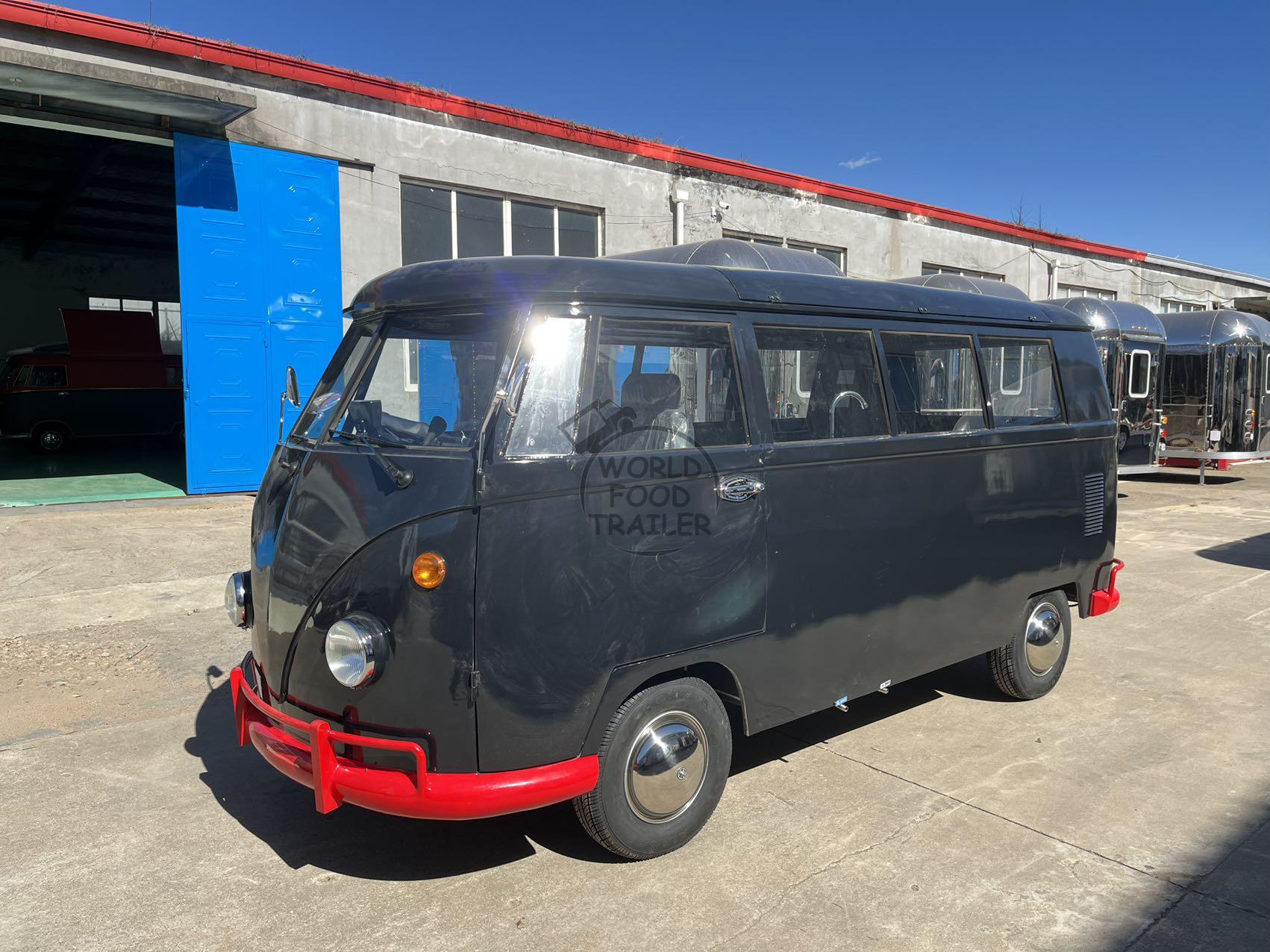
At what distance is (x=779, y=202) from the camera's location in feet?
54.7

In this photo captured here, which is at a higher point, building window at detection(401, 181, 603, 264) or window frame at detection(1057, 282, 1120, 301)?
window frame at detection(1057, 282, 1120, 301)

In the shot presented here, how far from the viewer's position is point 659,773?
3.36 metres

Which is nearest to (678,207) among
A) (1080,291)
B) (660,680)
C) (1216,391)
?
(1216,391)

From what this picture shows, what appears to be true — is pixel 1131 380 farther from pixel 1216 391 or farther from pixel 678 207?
pixel 678 207

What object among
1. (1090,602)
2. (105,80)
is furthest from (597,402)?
(105,80)

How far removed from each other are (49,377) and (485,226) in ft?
30.9

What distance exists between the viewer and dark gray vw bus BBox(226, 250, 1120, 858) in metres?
2.97

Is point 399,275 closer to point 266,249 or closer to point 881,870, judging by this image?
point 881,870

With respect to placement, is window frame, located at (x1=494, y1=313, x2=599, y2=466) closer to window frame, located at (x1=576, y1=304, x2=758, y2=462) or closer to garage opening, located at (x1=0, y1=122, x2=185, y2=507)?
window frame, located at (x1=576, y1=304, x2=758, y2=462)

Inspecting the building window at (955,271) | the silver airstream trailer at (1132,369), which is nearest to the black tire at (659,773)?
the silver airstream trailer at (1132,369)

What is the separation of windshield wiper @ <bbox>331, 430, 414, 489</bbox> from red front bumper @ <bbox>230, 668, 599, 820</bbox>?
0.85 metres

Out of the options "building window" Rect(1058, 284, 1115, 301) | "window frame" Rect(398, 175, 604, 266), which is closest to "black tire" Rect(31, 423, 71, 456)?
"window frame" Rect(398, 175, 604, 266)

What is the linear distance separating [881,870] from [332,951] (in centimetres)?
192

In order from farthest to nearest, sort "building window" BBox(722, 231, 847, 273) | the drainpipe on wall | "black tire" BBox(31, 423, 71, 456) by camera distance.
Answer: "black tire" BBox(31, 423, 71, 456)
"building window" BBox(722, 231, 847, 273)
the drainpipe on wall
